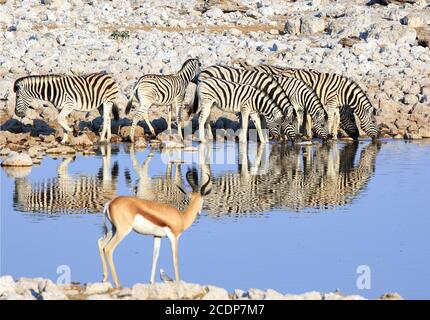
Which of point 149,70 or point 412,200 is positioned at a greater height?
point 149,70

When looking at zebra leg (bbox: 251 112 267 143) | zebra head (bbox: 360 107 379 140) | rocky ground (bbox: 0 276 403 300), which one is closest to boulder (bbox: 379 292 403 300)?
rocky ground (bbox: 0 276 403 300)

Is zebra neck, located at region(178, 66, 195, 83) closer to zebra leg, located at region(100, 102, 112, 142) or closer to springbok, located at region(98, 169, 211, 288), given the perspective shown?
zebra leg, located at region(100, 102, 112, 142)

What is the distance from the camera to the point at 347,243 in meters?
10.8

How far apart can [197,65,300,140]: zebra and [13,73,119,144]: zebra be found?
1.74m

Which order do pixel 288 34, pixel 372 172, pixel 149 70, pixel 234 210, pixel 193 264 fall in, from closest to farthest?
pixel 193 264 → pixel 234 210 → pixel 372 172 → pixel 149 70 → pixel 288 34

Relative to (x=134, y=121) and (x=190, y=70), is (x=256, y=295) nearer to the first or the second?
(x=134, y=121)

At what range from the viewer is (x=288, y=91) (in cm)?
2045

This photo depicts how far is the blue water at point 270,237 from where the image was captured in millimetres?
9430

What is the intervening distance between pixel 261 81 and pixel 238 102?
48.5 inches

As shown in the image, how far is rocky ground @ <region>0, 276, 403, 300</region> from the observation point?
7.77 meters

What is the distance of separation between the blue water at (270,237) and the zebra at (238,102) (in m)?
3.33

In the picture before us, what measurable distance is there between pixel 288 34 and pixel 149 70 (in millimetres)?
7419
